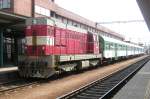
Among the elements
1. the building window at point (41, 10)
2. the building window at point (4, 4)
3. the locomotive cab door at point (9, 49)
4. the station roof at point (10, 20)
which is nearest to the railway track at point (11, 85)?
the station roof at point (10, 20)

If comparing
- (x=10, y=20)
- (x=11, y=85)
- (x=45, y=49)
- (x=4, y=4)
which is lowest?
(x=11, y=85)

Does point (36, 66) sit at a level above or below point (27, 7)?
below

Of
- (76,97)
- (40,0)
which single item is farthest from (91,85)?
(40,0)

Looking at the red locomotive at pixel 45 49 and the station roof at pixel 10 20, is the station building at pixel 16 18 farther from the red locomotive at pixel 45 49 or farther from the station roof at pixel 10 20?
the red locomotive at pixel 45 49

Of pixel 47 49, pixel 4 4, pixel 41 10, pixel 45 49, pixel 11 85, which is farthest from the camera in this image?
pixel 41 10

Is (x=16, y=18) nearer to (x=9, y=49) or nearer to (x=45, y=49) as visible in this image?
(x=45, y=49)

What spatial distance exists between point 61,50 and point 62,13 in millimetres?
30784

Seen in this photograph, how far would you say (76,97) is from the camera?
41.7ft

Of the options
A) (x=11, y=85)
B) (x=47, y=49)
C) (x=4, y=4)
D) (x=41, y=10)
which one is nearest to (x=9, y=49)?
(x=4, y=4)

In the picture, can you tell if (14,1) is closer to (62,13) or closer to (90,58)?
(62,13)

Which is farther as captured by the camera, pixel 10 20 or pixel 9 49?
pixel 9 49

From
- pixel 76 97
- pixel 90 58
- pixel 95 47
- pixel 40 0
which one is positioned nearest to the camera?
pixel 76 97

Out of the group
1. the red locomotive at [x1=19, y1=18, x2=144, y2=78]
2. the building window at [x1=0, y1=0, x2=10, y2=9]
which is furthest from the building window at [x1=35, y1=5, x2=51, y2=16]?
the red locomotive at [x1=19, y1=18, x2=144, y2=78]

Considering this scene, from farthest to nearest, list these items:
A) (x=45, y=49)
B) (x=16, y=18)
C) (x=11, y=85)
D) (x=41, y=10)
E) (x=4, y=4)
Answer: (x=41, y=10) < (x=4, y=4) < (x=16, y=18) < (x=45, y=49) < (x=11, y=85)
